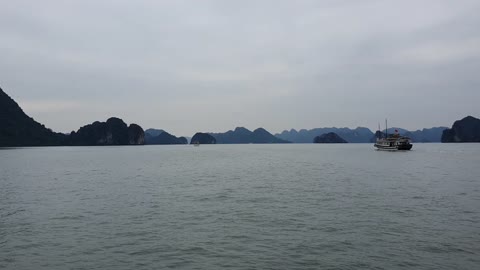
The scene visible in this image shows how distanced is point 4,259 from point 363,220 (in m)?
25.9

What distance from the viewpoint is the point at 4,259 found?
20.0 meters

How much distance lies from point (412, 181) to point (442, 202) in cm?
2108

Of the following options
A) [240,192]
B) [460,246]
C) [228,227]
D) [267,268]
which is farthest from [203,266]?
[240,192]

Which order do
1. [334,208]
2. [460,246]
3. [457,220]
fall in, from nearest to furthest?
1. [460,246]
2. [457,220]
3. [334,208]

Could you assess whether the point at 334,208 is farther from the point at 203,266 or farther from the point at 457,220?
the point at 203,266

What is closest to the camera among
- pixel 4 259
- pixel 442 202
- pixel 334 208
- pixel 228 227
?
pixel 4 259

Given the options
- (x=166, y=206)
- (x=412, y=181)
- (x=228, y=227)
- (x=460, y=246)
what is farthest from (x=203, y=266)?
(x=412, y=181)

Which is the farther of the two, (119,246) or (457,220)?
(457,220)

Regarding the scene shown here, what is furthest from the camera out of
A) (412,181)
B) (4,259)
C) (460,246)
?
(412,181)

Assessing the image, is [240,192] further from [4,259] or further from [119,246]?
[4,259]

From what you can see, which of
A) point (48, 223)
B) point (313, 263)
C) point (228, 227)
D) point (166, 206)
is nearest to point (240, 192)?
point (166, 206)

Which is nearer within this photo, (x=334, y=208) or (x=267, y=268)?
(x=267, y=268)

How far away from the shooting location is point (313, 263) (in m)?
18.9

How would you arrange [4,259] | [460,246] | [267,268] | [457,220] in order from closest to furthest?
[267,268]
[4,259]
[460,246]
[457,220]
